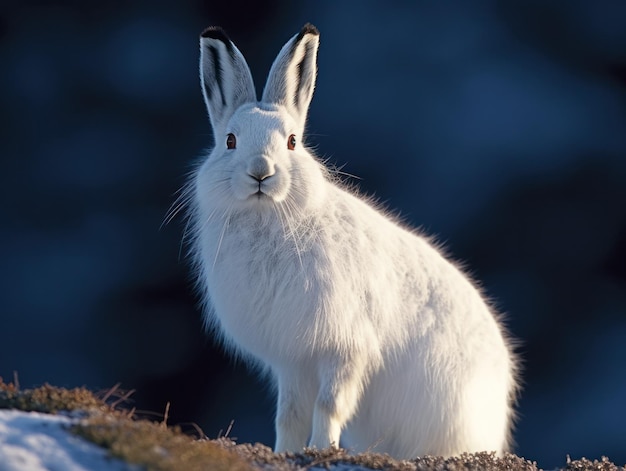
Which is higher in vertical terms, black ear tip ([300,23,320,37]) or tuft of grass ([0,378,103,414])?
black ear tip ([300,23,320,37])

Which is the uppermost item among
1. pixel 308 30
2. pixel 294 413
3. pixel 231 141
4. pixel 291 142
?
pixel 308 30

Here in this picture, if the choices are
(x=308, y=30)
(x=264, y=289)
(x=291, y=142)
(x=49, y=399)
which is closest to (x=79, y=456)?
(x=49, y=399)

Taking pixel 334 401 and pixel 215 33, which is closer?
pixel 334 401

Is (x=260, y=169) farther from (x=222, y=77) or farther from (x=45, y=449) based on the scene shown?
(x=45, y=449)

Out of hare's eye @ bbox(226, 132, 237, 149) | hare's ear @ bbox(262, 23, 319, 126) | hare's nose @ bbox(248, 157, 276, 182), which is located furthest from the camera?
hare's ear @ bbox(262, 23, 319, 126)

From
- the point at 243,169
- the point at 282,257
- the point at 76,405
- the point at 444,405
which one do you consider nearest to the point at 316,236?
the point at 282,257

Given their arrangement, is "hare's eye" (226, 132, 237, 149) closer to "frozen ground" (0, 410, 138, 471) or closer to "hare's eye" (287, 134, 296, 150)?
"hare's eye" (287, 134, 296, 150)

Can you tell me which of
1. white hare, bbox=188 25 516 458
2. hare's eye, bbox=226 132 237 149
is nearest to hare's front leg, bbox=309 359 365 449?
white hare, bbox=188 25 516 458

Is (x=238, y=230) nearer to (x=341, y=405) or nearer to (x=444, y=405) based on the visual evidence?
(x=341, y=405)
